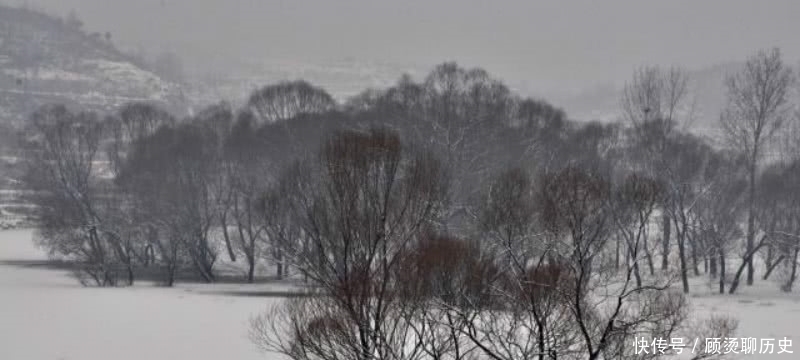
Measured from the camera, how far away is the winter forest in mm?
18156

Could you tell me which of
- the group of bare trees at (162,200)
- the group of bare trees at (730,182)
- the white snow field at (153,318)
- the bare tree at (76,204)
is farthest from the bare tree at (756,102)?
the bare tree at (76,204)

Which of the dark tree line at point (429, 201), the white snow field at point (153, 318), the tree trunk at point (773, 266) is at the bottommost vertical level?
the white snow field at point (153, 318)

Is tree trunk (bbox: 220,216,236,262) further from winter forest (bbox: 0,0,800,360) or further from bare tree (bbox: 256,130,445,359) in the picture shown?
bare tree (bbox: 256,130,445,359)

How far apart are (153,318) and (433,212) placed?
17.2 meters

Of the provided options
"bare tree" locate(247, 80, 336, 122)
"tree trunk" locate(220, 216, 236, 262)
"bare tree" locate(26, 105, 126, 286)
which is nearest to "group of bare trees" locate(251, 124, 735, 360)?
"bare tree" locate(26, 105, 126, 286)

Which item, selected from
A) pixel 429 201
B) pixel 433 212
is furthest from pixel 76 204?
pixel 429 201

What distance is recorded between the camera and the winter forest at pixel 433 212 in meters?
18.2

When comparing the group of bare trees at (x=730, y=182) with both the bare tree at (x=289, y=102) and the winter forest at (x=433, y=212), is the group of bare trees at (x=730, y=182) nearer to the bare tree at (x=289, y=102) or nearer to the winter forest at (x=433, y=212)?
the winter forest at (x=433, y=212)

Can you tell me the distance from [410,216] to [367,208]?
60.3 inches

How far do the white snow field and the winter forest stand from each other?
0.51 metres

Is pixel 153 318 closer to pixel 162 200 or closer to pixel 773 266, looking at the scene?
pixel 162 200

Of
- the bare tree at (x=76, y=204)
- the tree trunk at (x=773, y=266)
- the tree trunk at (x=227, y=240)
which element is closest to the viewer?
the tree trunk at (x=773, y=266)

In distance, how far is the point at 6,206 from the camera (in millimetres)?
95312

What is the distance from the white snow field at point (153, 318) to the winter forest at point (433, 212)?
513 millimetres
